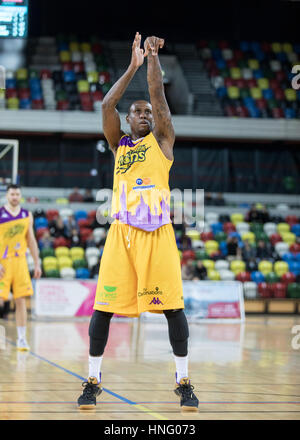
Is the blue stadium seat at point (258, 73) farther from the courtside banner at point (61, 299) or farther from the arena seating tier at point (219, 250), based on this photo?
the courtside banner at point (61, 299)

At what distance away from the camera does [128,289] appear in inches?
178

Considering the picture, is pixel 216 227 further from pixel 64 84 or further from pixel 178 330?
pixel 178 330

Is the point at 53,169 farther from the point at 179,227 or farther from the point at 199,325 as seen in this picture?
the point at 199,325

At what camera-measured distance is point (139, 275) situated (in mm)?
4492

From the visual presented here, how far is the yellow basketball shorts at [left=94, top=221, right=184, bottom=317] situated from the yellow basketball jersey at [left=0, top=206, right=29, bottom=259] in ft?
13.6

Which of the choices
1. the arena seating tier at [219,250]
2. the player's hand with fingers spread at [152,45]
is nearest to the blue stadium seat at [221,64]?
the arena seating tier at [219,250]

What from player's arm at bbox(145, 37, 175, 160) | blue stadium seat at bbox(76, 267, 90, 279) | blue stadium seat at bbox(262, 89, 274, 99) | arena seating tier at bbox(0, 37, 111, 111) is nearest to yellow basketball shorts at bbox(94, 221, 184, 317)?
player's arm at bbox(145, 37, 175, 160)

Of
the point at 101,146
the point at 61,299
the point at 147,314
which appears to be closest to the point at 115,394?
the point at 61,299

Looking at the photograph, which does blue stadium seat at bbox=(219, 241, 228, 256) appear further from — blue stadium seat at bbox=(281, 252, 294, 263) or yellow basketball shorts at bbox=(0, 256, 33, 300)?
yellow basketball shorts at bbox=(0, 256, 33, 300)

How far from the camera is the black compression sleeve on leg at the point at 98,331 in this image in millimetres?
4562

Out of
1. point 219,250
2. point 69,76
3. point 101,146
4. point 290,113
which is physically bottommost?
point 219,250

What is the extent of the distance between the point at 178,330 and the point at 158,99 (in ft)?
5.31

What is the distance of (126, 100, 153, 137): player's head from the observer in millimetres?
4688
